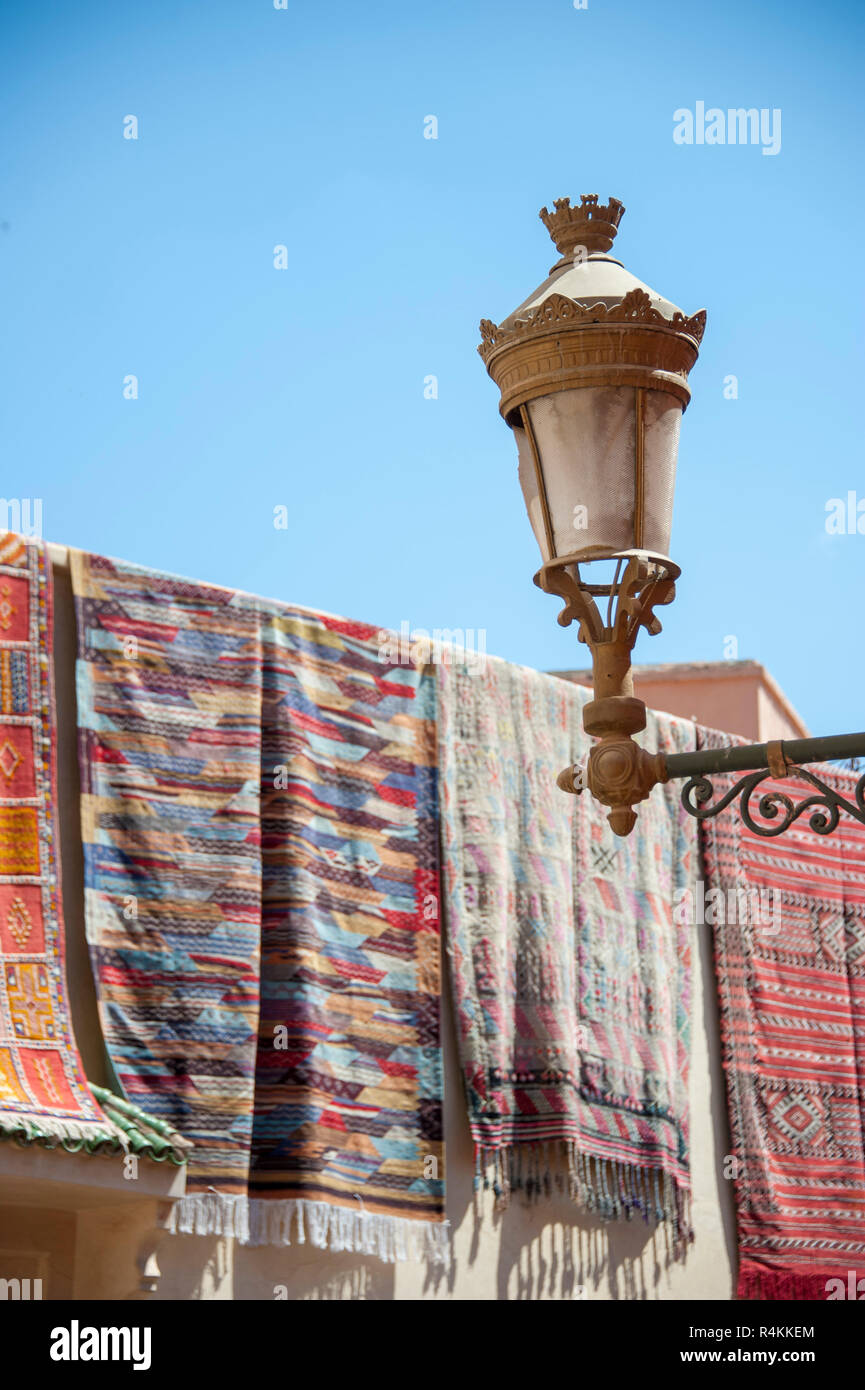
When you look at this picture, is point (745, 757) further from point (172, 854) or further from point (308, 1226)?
point (308, 1226)

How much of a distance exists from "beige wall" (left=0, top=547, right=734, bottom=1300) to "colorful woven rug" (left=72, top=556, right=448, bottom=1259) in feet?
0.36

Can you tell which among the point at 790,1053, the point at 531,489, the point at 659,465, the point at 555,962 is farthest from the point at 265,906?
the point at 659,465

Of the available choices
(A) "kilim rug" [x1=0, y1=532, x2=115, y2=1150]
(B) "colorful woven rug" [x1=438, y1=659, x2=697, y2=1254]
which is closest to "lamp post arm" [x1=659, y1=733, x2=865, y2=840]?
(A) "kilim rug" [x1=0, y1=532, x2=115, y2=1150]

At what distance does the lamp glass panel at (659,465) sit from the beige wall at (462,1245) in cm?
370

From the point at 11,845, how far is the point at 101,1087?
891mm

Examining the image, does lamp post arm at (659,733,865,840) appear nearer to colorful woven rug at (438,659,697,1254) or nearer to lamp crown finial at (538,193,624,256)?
lamp crown finial at (538,193,624,256)

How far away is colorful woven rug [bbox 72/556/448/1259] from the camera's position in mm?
6668

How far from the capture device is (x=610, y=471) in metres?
3.06

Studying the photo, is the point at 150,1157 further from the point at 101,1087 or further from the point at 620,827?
the point at 620,827

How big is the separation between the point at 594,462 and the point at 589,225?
55 centimetres

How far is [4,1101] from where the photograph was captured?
5.88 metres

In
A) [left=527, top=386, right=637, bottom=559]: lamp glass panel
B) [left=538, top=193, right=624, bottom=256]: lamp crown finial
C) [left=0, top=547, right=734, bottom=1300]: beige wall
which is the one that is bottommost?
[left=0, top=547, right=734, bottom=1300]: beige wall

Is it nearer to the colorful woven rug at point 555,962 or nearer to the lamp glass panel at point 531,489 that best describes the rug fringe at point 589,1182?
the colorful woven rug at point 555,962
